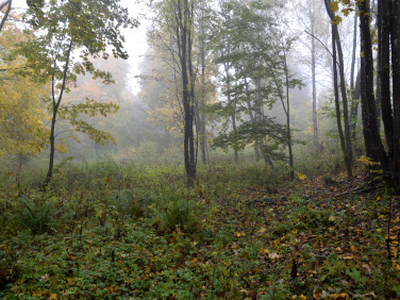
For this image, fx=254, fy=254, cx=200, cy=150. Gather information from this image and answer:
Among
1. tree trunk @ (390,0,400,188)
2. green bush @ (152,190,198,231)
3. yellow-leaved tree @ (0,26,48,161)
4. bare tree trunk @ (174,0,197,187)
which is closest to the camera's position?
tree trunk @ (390,0,400,188)

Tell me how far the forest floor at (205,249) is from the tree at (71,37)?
13.1 ft

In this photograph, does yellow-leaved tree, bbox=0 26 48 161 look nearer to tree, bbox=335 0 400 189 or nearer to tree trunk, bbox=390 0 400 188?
tree, bbox=335 0 400 189

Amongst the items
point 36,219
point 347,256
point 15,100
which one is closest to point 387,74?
point 347,256

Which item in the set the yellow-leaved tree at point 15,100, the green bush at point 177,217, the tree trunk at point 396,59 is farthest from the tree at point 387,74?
the yellow-leaved tree at point 15,100

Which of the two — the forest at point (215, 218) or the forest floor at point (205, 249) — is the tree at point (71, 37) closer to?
the forest at point (215, 218)

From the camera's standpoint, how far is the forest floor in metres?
3.26

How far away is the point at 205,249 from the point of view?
4594 mm

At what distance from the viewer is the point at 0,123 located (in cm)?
1255

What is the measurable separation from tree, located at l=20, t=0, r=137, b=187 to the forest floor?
13.1ft

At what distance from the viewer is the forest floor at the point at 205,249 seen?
10.7 feet

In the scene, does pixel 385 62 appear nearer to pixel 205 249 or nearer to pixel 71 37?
pixel 205 249

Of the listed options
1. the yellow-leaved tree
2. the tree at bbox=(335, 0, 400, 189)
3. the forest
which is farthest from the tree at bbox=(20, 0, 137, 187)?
the tree at bbox=(335, 0, 400, 189)

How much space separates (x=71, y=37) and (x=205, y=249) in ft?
28.6

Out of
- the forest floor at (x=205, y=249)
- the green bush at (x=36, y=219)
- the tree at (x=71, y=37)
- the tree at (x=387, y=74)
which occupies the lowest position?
the forest floor at (x=205, y=249)
